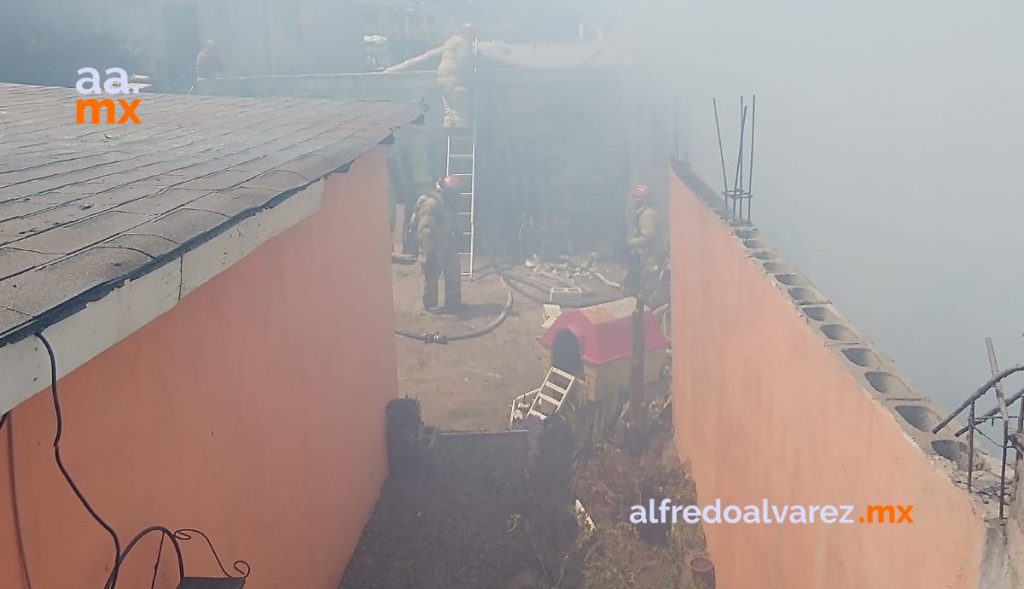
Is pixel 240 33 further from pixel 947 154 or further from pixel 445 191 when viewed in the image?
pixel 947 154

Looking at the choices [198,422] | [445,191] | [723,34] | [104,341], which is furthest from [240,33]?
[104,341]

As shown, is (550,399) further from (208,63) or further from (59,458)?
(208,63)

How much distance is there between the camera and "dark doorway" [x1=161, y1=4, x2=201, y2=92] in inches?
724

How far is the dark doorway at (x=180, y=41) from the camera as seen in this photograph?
18.4 meters

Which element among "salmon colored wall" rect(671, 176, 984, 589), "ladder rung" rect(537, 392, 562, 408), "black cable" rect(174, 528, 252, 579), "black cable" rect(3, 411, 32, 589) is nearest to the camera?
"black cable" rect(3, 411, 32, 589)

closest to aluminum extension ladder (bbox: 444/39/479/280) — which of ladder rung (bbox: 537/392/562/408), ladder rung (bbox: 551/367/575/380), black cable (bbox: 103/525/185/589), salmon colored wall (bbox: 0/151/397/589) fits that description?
ladder rung (bbox: 551/367/575/380)

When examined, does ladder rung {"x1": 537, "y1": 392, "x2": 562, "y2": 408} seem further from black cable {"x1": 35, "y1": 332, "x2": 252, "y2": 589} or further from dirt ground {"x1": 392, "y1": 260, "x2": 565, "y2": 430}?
black cable {"x1": 35, "y1": 332, "x2": 252, "y2": 589}

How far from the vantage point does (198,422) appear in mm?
3271

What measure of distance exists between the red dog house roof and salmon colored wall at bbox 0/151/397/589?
2.38 metres

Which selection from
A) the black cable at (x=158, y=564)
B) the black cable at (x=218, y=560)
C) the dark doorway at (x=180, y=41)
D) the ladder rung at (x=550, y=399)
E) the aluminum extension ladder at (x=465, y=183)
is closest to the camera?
the black cable at (x=158, y=564)

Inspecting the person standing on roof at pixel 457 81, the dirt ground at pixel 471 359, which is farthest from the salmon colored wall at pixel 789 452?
the person standing on roof at pixel 457 81

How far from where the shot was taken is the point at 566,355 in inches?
362

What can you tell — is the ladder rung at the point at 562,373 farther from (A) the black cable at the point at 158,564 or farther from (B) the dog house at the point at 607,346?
(A) the black cable at the point at 158,564

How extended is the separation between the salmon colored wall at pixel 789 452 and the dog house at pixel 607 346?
4.78 ft
